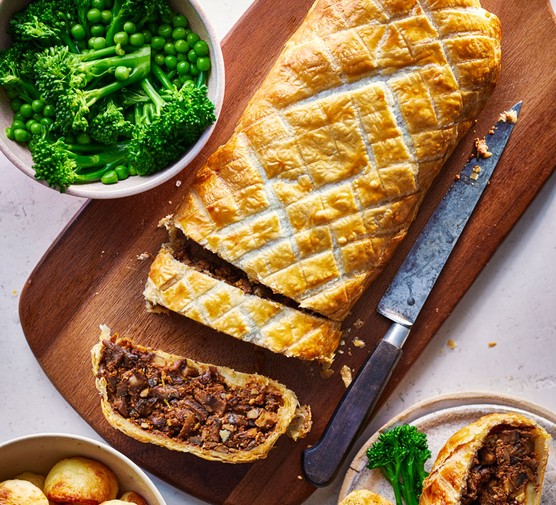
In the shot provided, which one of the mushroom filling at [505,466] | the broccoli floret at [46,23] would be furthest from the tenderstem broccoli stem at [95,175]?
the mushroom filling at [505,466]

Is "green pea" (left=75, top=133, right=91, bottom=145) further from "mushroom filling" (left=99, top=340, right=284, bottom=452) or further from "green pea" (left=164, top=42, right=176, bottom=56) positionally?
"mushroom filling" (left=99, top=340, right=284, bottom=452)

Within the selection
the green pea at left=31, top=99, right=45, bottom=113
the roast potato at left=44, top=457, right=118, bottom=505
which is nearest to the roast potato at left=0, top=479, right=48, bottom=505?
the roast potato at left=44, top=457, right=118, bottom=505

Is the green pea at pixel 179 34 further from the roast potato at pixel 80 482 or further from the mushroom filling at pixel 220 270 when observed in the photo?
the roast potato at pixel 80 482

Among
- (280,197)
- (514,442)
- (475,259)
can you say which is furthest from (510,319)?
(280,197)

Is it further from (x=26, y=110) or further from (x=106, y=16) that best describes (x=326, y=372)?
(x=106, y=16)

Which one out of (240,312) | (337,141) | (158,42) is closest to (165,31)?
(158,42)

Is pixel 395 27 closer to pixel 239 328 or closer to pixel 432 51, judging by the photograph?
pixel 432 51
